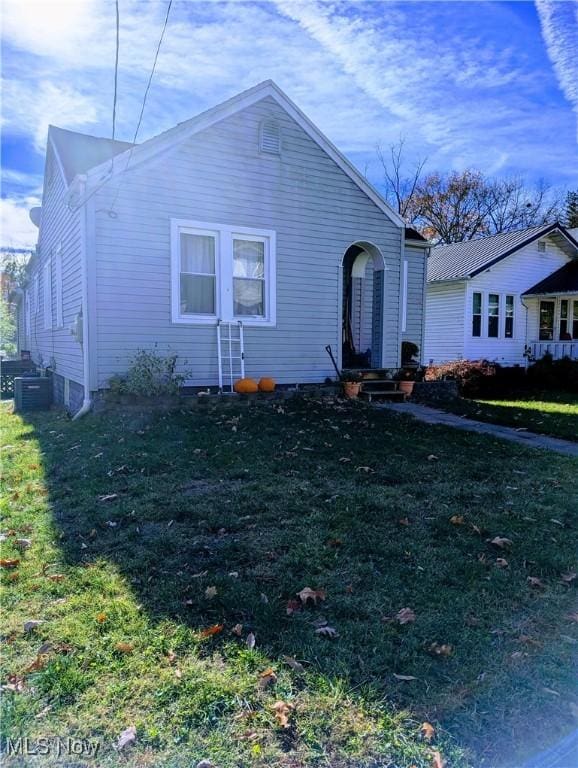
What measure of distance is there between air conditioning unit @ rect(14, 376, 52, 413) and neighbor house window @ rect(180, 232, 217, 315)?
431 centimetres

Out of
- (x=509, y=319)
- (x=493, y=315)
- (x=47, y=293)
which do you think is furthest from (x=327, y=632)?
(x=509, y=319)

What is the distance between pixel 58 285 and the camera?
11.5 m

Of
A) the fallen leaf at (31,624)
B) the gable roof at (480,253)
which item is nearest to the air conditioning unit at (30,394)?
the fallen leaf at (31,624)

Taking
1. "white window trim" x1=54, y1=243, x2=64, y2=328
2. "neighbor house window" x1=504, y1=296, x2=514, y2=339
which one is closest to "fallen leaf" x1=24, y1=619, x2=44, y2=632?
"white window trim" x1=54, y1=243, x2=64, y2=328

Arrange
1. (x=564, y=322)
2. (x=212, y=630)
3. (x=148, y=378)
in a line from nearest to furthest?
(x=212, y=630) < (x=148, y=378) < (x=564, y=322)

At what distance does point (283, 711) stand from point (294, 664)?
0.29 metres

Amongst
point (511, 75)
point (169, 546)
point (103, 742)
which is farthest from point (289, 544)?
point (511, 75)

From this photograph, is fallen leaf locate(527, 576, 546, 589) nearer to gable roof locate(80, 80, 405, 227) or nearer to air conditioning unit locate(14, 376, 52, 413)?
gable roof locate(80, 80, 405, 227)

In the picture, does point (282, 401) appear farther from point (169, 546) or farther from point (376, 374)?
point (169, 546)

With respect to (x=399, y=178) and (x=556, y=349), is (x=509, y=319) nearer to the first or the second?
(x=556, y=349)

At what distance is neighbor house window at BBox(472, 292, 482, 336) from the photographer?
19.0m

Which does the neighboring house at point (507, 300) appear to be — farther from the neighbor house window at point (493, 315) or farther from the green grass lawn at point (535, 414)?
the green grass lawn at point (535, 414)

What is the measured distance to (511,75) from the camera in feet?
17.7

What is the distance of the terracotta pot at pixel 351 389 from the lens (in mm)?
10148
